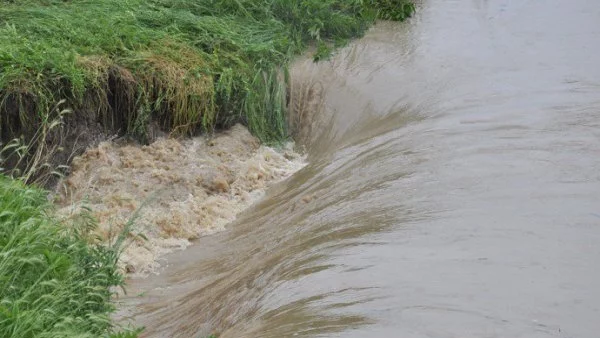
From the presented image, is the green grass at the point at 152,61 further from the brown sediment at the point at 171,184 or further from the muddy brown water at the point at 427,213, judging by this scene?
the muddy brown water at the point at 427,213

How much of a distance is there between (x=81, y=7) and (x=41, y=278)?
17.2 ft

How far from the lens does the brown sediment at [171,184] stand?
297 inches

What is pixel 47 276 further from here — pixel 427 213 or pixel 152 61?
pixel 152 61

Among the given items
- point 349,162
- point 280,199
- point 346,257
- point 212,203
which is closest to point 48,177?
point 212,203

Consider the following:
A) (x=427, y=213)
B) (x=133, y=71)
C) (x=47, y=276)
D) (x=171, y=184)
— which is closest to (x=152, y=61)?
(x=133, y=71)

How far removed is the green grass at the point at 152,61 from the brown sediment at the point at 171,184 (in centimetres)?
25

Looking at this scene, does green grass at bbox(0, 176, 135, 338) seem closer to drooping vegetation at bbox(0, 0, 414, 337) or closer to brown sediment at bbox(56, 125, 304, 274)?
drooping vegetation at bbox(0, 0, 414, 337)

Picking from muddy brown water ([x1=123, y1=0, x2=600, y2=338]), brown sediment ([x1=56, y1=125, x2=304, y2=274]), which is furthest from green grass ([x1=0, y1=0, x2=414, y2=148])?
muddy brown water ([x1=123, y1=0, x2=600, y2=338])

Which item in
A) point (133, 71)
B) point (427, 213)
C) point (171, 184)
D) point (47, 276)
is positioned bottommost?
point (171, 184)

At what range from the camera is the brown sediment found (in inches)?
297

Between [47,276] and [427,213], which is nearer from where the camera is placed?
[47,276]

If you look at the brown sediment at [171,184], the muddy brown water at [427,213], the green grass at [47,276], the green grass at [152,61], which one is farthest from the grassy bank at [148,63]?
the green grass at [47,276]

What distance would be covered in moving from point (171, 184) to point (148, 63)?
1252mm

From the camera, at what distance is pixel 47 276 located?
205 inches
